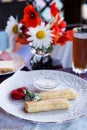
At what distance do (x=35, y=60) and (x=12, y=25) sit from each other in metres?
0.18

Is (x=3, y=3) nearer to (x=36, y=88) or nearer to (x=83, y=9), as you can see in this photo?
(x=83, y=9)

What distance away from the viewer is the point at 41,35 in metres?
0.93

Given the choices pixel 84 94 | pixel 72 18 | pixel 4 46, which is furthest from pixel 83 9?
pixel 84 94

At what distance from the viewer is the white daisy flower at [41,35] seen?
0.93 metres

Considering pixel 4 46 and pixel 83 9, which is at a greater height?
pixel 4 46

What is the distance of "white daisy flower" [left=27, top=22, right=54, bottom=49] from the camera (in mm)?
928

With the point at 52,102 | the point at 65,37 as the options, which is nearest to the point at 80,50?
the point at 65,37

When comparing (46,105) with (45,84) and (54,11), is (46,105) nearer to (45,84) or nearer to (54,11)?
(45,84)

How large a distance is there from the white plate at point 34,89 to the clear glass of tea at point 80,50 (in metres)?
0.11

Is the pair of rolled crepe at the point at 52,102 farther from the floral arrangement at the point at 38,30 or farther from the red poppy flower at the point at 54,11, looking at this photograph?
the red poppy flower at the point at 54,11

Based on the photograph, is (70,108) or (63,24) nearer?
(70,108)

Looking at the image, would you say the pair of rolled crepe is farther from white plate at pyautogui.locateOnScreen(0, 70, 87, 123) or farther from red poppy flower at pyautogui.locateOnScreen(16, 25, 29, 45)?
red poppy flower at pyautogui.locateOnScreen(16, 25, 29, 45)

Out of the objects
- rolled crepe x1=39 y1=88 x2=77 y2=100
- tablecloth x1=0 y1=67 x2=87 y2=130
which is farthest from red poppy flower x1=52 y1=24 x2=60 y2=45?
tablecloth x1=0 y1=67 x2=87 y2=130

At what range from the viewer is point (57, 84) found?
817mm
